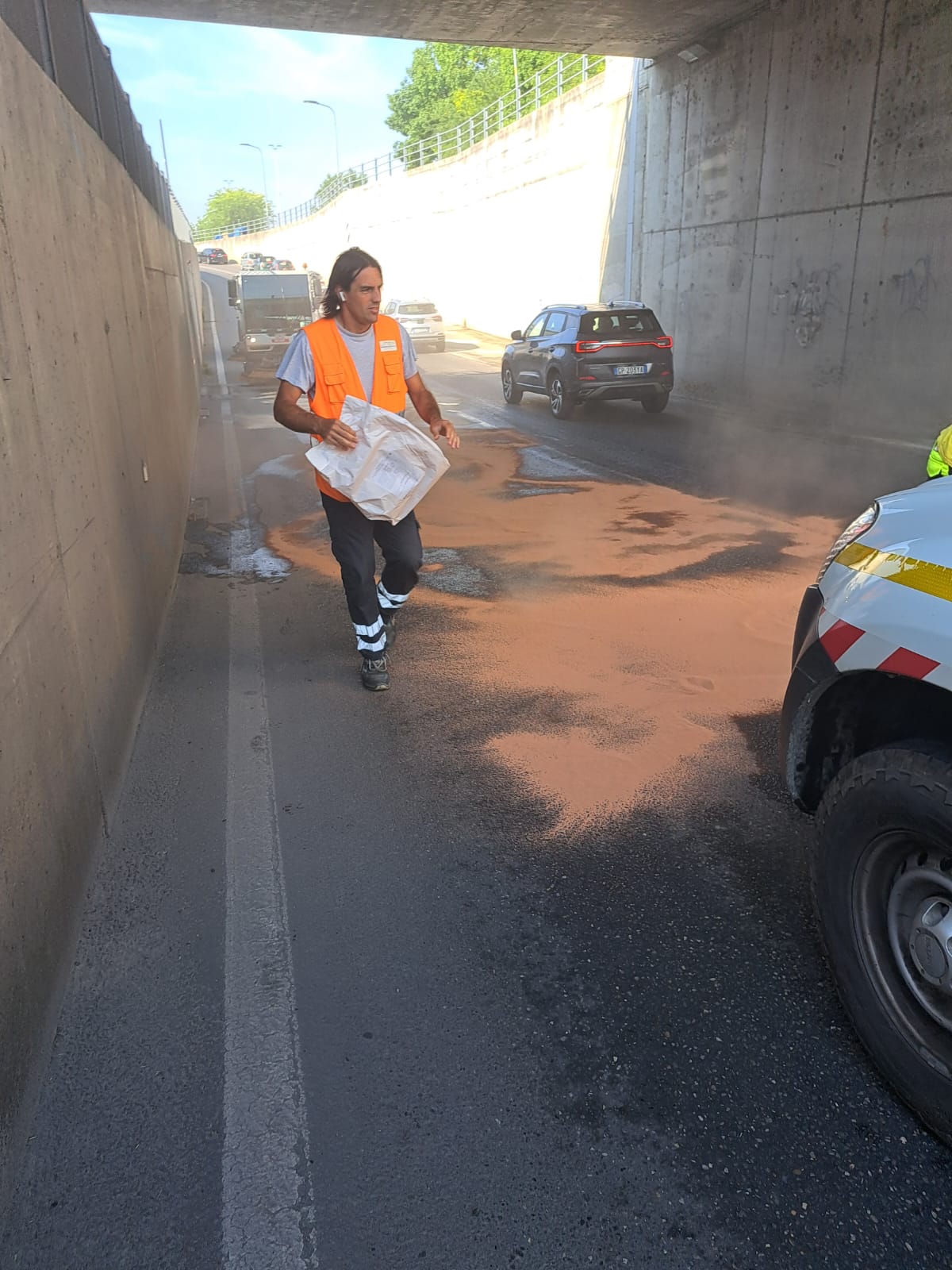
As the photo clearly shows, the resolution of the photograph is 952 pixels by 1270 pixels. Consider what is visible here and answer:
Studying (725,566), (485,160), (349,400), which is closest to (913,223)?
(725,566)

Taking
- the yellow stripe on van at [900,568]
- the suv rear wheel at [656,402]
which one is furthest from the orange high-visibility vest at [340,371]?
the suv rear wheel at [656,402]

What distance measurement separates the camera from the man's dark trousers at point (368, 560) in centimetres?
468

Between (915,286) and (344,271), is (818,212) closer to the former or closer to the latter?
(915,286)

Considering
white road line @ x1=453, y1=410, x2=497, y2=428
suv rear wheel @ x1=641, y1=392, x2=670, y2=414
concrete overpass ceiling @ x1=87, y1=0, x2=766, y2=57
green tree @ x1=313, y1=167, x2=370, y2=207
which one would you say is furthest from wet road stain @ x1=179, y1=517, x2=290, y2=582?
green tree @ x1=313, y1=167, x2=370, y2=207

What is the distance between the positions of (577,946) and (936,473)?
9.27 feet

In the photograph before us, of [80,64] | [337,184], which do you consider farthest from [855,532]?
[337,184]

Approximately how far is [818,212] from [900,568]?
1542cm

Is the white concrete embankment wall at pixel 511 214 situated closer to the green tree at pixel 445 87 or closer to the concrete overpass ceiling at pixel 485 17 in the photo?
the concrete overpass ceiling at pixel 485 17

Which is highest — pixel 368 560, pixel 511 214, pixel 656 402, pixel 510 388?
pixel 511 214

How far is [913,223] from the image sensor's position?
13.3m

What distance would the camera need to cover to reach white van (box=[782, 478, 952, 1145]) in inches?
81.7

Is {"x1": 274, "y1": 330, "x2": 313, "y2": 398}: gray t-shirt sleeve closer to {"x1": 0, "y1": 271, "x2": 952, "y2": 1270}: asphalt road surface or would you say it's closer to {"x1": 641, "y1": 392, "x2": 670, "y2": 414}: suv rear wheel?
{"x1": 0, "y1": 271, "x2": 952, "y2": 1270}: asphalt road surface

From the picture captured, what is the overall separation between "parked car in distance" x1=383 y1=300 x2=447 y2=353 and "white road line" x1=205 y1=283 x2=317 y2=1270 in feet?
95.9

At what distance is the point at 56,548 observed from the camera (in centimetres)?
304
